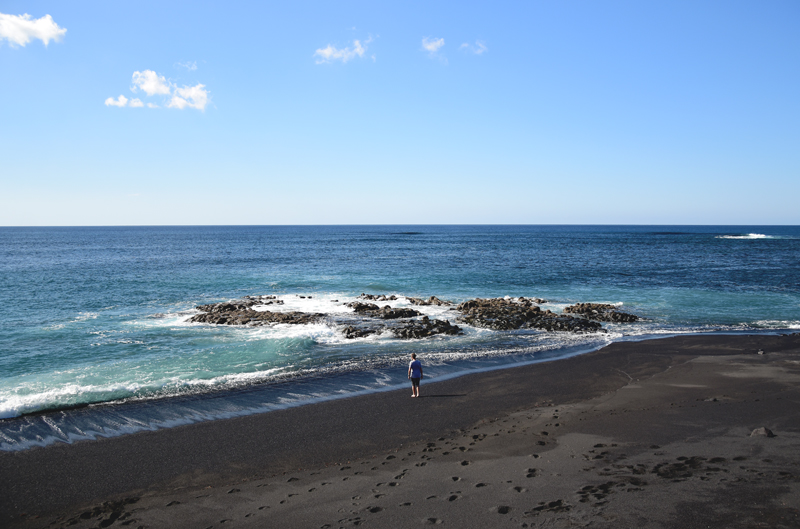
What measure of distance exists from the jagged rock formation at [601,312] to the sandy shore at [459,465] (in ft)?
41.1

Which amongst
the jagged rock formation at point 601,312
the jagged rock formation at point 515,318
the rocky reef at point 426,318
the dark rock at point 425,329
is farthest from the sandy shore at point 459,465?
the jagged rock formation at point 601,312

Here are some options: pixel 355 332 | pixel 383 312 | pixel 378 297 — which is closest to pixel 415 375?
pixel 355 332

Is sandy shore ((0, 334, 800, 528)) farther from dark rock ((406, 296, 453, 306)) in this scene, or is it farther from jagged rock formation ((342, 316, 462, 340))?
dark rock ((406, 296, 453, 306))

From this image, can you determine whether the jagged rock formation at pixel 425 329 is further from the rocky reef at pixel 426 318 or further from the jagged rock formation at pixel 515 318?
the jagged rock formation at pixel 515 318

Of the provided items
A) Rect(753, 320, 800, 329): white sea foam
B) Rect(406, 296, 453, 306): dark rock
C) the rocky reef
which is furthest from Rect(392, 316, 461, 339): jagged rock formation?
Rect(753, 320, 800, 329): white sea foam

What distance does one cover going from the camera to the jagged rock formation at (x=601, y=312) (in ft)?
97.2

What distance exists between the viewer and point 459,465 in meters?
10.7

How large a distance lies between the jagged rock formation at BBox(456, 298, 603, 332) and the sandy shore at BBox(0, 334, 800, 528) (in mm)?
10765

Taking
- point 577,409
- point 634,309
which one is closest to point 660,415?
point 577,409

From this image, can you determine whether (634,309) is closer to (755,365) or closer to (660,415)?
(755,365)

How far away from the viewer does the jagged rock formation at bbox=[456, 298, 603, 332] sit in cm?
2786

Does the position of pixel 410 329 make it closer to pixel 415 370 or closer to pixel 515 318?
pixel 515 318

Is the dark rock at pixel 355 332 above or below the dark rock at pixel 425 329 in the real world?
below

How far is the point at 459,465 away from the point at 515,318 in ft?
65.0
